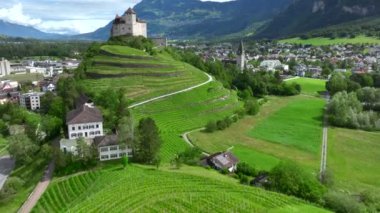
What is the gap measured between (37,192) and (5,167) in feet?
43.1

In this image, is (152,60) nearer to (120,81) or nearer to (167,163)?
(120,81)

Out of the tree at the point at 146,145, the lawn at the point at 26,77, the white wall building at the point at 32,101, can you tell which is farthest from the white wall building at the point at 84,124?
the lawn at the point at 26,77

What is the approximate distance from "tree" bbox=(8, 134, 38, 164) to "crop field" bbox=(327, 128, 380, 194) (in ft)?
130

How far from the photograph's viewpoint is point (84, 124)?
53031 mm

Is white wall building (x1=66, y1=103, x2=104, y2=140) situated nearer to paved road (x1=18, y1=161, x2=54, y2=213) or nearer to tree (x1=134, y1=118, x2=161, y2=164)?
paved road (x1=18, y1=161, x2=54, y2=213)

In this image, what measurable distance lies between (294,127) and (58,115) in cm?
4319

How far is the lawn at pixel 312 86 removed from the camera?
11235 cm

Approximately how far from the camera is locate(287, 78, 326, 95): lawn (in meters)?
112

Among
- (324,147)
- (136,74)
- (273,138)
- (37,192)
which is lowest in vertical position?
(324,147)

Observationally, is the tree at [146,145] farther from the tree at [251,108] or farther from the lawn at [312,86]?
the lawn at [312,86]

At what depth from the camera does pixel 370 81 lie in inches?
4294

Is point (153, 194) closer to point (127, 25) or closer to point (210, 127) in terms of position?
point (210, 127)

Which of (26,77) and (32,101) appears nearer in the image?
(32,101)

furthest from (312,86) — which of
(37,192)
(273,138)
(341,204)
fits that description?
(37,192)
